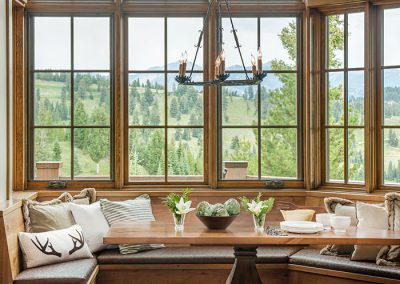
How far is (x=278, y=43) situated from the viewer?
221 inches

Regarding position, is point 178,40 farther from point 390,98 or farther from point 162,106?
point 390,98

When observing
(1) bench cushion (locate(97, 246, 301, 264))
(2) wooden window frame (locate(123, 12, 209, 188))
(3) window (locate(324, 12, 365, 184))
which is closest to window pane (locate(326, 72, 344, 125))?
(3) window (locate(324, 12, 365, 184))

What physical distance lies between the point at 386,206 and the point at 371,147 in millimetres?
798

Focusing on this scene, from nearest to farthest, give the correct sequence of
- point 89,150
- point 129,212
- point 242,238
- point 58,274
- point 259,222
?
point 242,238 → point 58,274 → point 259,222 → point 129,212 → point 89,150

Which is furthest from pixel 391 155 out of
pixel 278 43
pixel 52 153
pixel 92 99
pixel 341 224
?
pixel 52 153

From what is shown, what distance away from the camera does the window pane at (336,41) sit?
5430mm

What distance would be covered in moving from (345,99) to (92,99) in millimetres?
2337

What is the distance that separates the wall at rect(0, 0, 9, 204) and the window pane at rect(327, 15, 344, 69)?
112 inches

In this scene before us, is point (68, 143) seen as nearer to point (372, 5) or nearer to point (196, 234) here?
point (196, 234)

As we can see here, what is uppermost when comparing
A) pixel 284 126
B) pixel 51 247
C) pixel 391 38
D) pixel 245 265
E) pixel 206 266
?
pixel 391 38

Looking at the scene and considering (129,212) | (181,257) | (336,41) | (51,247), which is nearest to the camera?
(51,247)

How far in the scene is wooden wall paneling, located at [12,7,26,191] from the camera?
18.0 feet

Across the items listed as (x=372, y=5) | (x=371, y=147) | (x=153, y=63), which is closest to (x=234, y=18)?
(x=153, y=63)

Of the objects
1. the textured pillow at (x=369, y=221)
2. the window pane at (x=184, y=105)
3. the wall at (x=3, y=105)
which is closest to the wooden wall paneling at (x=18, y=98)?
the wall at (x=3, y=105)
